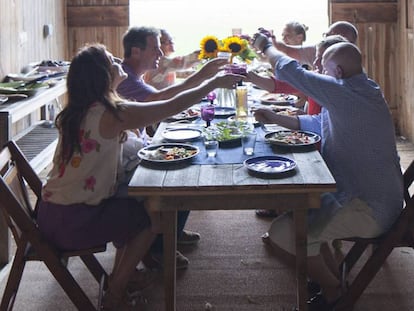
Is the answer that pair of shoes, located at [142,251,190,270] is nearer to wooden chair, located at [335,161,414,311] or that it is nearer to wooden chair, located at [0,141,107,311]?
wooden chair, located at [0,141,107,311]

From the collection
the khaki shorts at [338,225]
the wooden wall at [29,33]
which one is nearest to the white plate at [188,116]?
the khaki shorts at [338,225]

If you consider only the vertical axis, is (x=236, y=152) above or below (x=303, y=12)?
below

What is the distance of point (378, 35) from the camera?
6246 millimetres

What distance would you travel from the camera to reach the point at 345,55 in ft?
8.67

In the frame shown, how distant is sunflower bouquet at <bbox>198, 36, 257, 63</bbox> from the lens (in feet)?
12.2

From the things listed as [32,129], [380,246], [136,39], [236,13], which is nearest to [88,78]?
[136,39]

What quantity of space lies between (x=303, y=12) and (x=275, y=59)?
4000mm

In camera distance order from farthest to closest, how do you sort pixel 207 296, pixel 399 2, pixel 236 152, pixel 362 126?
pixel 399 2 → pixel 207 296 → pixel 236 152 → pixel 362 126

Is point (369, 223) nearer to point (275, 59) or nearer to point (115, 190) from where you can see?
point (275, 59)

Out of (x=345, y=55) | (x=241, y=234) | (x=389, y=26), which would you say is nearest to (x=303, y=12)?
(x=389, y=26)

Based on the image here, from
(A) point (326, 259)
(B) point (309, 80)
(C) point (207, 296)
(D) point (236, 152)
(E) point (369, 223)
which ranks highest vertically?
(B) point (309, 80)

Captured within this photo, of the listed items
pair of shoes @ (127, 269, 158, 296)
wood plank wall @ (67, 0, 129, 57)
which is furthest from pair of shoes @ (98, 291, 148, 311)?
wood plank wall @ (67, 0, 129, 57)

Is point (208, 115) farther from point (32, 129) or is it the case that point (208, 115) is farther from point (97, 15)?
point (97, 15)

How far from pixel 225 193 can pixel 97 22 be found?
4389mm
